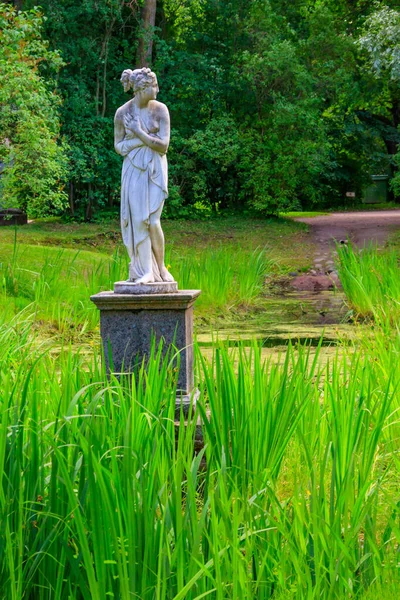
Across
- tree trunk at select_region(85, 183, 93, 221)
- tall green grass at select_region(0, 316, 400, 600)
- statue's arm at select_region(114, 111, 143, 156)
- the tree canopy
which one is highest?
the tree canopy

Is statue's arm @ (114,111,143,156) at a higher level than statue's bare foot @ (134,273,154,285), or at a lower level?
higher

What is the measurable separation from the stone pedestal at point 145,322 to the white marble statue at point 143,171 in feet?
0.68

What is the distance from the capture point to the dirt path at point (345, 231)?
17.5 metres

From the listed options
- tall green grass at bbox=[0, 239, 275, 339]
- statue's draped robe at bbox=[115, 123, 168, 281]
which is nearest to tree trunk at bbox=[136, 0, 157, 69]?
tall green grass at bbox=[0, 239, 275, 339]

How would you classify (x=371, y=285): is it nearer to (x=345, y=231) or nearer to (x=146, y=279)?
(x=146, y=279)

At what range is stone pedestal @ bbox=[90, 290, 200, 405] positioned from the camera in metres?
5.79

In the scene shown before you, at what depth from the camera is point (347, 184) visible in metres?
32.8

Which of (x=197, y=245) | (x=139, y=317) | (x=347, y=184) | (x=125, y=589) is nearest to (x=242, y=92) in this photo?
(x=197, y=245)

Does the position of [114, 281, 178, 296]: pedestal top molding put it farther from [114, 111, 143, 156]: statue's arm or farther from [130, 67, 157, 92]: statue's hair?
[130, 67, 157, 92]: statue's hair

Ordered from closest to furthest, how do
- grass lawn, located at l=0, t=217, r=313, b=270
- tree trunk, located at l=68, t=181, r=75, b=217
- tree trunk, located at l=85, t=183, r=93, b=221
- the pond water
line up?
the pond water
grass lawn, located at l=0, t=217, r=313, b=270
tree trunk, located at l=85, t=183, r=93, b=221
tree trunk, located at l=68, t=181, r=75, b=217

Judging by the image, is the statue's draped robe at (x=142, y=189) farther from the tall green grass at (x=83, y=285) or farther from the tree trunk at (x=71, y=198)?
the tree trunk at (x=71, y=198)

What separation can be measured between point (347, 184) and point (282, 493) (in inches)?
1165

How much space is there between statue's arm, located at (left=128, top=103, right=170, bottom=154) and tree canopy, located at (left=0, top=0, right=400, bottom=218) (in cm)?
1413

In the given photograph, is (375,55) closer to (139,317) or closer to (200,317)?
(200,317)
